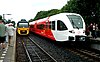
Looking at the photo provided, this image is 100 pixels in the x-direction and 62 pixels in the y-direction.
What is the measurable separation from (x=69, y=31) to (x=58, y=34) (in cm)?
175

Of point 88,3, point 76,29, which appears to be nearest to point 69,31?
point 76,29

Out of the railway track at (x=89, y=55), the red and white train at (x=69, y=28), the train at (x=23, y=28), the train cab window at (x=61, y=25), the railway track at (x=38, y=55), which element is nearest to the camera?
the railway track at (x=89, y=55)

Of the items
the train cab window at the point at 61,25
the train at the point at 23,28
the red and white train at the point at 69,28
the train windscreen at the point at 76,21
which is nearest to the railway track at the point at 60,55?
the red and white train at the point at 69,28

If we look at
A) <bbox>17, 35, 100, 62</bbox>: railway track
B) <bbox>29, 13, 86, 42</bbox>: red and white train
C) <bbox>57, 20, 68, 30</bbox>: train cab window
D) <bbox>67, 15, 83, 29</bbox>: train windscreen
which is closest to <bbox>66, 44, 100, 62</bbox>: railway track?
<bbox>17, 35, 100, 62</bbox>: railway track

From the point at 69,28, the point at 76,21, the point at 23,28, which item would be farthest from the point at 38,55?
the point at 23,28

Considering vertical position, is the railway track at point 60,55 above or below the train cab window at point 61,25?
below

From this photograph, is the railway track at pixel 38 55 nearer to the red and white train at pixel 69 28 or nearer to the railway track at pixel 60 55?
the railway track at pixel 60 55

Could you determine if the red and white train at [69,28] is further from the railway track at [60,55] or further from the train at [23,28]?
the train at [23,28]

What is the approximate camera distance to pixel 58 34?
26406mm

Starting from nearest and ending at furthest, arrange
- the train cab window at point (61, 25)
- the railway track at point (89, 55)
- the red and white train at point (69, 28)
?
the railway track at point (89, 55)
the red and white train at point (69, 28)
the train cab window at point (61, 25)

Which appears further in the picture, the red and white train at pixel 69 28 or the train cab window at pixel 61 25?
the train cab window at pixel 61 25

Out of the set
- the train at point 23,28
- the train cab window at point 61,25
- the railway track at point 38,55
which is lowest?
the railway track at point 38,55

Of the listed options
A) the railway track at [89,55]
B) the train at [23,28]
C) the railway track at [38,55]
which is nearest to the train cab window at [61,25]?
the railway track at [38,55]

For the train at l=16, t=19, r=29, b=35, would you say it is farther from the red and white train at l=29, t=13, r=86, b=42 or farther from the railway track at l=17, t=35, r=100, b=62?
the railway track at l=17, t=35, r=100, b=62
